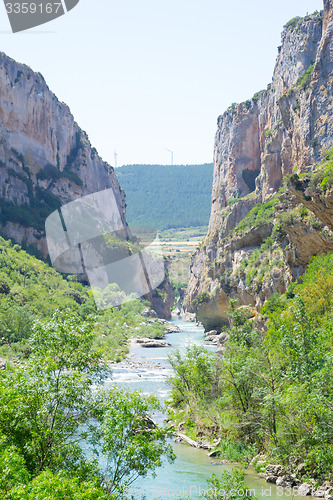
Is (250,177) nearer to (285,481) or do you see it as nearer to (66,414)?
(285,481)

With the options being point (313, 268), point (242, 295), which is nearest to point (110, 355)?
point (242, 295)

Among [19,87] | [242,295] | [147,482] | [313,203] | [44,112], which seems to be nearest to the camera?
[147,482]

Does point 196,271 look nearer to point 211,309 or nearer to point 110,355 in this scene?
point 211,309

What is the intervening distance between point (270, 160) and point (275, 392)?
74.8 m

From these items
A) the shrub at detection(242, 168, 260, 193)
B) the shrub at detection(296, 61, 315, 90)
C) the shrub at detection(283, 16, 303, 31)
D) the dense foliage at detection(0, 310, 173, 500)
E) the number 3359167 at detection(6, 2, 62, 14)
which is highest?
the shrub at detection(283, 16, 303, 31)

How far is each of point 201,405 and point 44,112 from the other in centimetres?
11654

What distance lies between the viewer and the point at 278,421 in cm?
2367

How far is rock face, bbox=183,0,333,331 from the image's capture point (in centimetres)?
5972

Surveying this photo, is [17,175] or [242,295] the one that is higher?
[17,175]

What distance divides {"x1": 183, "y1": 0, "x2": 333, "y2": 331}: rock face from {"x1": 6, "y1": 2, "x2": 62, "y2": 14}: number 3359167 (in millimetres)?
31603

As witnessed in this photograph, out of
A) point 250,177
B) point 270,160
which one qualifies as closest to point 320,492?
point 270,160

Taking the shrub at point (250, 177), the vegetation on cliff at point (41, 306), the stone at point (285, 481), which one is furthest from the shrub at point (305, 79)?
the stone at point (285, 481)

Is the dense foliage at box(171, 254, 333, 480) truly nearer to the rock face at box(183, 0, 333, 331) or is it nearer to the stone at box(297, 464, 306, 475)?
Answer: the stone at box(297, 464, 306, 475)

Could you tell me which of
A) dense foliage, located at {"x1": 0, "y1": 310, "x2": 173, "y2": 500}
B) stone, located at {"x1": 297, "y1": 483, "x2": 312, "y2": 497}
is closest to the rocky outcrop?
stone, located at {"x1": 297, "y1": 483, "x2": 312, "y2": 497}
